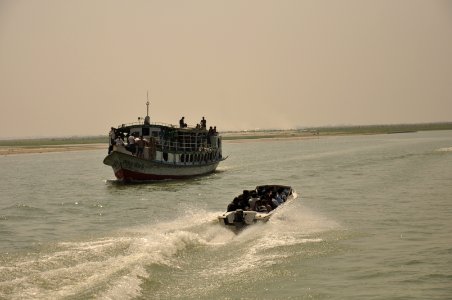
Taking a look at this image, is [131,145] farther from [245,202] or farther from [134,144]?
[245,202]

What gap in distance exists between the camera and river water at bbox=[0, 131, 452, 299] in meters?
14.0

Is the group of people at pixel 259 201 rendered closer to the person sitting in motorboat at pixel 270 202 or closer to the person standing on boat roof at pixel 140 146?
the person sitting in motorboat at pixel 270 202

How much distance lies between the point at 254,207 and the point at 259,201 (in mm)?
1004

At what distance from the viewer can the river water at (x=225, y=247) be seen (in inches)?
551

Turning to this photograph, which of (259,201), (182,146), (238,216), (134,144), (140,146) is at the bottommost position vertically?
(238,216)

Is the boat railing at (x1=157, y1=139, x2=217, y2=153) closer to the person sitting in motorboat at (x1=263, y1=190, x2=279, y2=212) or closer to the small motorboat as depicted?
the small motorboat

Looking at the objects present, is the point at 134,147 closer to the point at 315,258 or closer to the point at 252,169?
the point at 252,169

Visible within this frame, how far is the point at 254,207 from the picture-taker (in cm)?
2309

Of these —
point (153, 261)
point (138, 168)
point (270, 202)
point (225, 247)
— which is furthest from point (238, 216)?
point (138, 168)

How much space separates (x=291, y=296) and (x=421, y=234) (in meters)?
8.35

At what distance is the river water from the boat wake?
38 millimetres

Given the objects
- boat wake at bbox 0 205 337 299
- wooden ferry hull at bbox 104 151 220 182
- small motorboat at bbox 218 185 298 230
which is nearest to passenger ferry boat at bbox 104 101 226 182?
wooden ferry hull at bbox 104 151 220 182

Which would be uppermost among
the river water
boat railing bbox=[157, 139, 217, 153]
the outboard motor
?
boat railing bbox=[157, 139, 217, 153]

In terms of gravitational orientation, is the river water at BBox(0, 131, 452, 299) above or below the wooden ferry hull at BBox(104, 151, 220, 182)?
below
